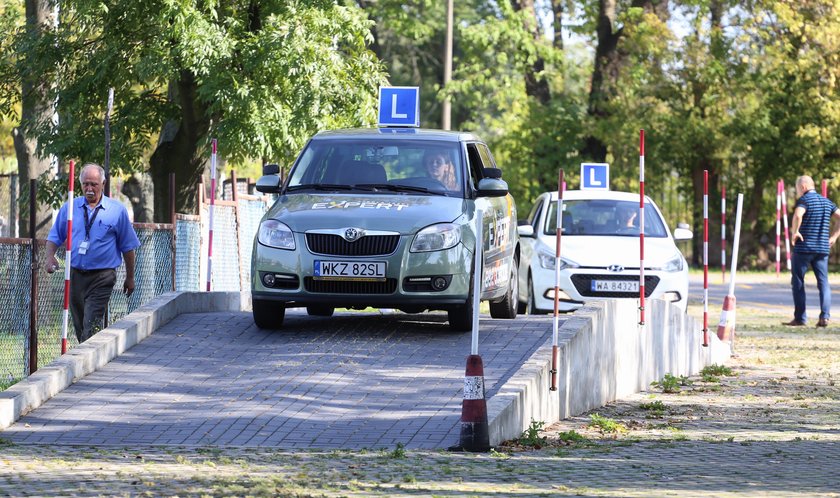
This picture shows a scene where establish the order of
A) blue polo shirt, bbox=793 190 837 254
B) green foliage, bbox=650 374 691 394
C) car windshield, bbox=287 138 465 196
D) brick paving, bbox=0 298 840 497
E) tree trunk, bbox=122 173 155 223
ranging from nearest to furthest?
brick paving, bbox=0 298 840 497, car windshield, bbox=287 138 465 196, green foliage, bbox=650 374 691 394, blue polo shirt, bbox=793 190 837 254, tree trunk, bbox=122 173 155 223

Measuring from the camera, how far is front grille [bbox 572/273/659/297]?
62.9 ft

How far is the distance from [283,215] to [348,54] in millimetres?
12323

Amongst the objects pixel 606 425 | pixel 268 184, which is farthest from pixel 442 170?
pixel 606 425

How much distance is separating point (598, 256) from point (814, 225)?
4612 mm

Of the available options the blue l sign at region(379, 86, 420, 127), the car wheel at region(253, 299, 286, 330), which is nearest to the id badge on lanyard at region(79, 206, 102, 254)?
the car wheel at region(253, 299, 286, 330)

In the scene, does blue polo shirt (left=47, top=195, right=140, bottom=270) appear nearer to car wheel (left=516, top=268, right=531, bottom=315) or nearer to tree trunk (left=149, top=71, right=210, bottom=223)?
car wheel (left=516, top=268, right=531, bottom=315)

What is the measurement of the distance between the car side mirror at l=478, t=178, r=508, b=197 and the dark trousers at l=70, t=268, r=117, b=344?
3195 millimetres

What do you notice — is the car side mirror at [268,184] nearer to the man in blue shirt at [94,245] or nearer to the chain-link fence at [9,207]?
the man in blue shirt at [94,245]

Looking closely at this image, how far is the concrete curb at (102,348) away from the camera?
10734 millimetres

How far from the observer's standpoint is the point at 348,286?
12945mm

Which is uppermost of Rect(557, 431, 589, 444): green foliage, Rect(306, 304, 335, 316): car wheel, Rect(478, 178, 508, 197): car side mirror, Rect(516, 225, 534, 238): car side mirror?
Rect(478, 178, 508, 197): car side mirror

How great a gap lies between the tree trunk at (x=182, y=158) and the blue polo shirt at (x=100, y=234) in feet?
34.1

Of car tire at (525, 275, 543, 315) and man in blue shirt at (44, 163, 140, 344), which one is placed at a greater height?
man in blue shirt at (44, 163, 140, 344)

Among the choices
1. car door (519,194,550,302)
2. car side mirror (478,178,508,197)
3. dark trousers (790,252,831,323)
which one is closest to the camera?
car side mirror (478,178,508,197)
